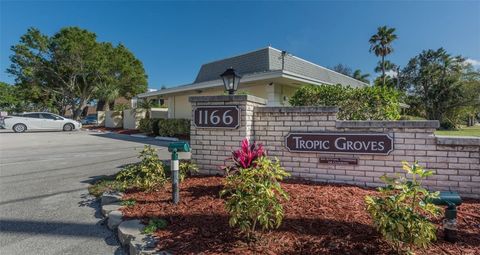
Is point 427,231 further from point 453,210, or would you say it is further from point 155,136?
point 155,136

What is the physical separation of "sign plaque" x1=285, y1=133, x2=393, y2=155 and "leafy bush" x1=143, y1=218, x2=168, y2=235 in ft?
7.85

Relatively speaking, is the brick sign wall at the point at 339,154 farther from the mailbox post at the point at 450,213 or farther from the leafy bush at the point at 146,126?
the leafy bush at the point at 146,126

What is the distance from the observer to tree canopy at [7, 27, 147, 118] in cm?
2455

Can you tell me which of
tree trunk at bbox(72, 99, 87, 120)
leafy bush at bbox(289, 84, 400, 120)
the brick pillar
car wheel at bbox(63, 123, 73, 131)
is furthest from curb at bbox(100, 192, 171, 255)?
tree trunk at bbox(72, 99, 87, 120)

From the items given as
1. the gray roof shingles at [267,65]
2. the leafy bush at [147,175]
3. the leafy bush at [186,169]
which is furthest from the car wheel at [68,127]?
the leafy bush at [186,169]

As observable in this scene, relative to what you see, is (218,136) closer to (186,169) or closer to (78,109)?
(186,169)

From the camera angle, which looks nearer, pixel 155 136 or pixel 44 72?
pixel 155 136

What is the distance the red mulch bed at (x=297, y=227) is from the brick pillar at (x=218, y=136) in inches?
37.7

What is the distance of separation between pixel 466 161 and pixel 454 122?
1398 inches

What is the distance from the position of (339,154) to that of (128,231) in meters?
3.17

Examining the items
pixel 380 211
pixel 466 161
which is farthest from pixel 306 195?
pixel 466 161

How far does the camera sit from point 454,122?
31281 mm

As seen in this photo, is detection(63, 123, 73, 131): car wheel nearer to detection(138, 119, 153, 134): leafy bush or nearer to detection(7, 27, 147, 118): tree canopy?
detection(138, 119, 153, 134): leafy bush

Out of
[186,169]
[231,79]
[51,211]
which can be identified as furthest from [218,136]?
[51,211]
